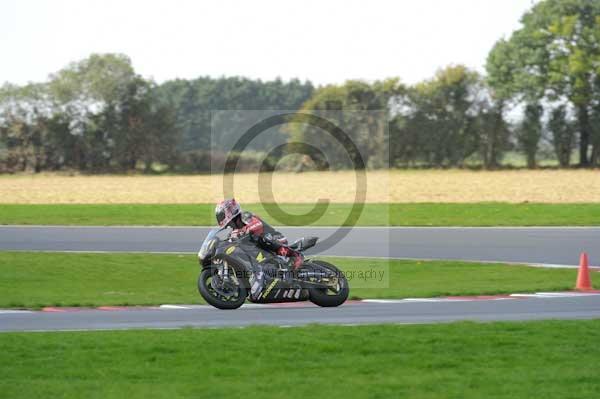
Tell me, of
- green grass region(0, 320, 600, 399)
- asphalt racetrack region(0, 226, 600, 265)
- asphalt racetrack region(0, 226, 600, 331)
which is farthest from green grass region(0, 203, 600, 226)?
green grass region(0, 320, 600, 399)

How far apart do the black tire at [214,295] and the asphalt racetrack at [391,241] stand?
925 cm

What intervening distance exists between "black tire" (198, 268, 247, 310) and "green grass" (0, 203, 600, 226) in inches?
674

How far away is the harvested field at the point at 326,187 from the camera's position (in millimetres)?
43062

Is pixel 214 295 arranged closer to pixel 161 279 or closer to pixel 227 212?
pixel 227 212

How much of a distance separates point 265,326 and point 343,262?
9.66 metres

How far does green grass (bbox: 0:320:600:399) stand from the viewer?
29.8ft

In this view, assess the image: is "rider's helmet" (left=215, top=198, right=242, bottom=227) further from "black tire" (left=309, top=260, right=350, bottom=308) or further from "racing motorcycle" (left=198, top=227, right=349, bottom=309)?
"black tire" (left=309, top=260, right=350, bottom=308)

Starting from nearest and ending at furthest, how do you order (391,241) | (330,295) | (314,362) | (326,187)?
(314,362), (330,295), (391,241), (326,187)

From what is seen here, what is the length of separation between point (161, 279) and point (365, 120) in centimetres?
4416

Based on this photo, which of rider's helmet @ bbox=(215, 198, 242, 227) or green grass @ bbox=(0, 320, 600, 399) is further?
rider's helmet @ bbox=(215, 198, 242, 227)

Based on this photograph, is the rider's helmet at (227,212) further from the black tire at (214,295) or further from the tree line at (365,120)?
the tree line at (365,120)

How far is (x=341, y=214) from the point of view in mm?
35469

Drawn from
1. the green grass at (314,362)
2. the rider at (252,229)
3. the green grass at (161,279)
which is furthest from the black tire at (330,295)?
the green grass at (314,362)

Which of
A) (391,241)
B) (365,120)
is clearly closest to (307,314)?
(391,241)
